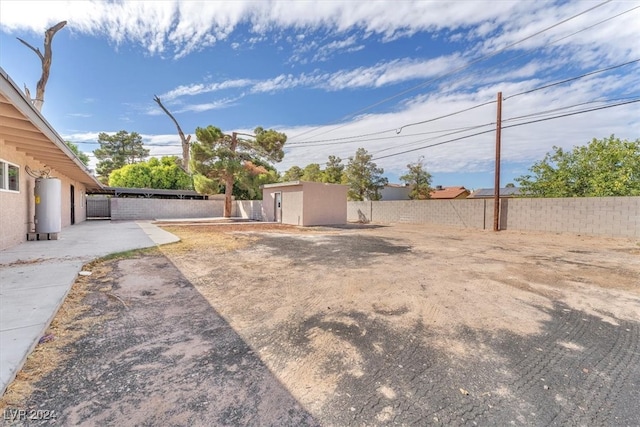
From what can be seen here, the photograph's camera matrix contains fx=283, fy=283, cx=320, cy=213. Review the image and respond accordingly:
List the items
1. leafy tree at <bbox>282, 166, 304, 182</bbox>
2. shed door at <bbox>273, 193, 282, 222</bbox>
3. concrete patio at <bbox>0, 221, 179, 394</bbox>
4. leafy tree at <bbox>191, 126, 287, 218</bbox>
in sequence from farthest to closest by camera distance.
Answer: leafy tree at <bbox>282, 166, 304, 182</bbox> → shed door at <bbox>273, 193, 282, 222</bbox> → leafy tree at <bbox>191, 126, 287, 218</bbox> → concrete patio at <bbox>0, 221, 179, 394</bbox>

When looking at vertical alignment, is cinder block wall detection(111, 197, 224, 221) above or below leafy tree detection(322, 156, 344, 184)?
below

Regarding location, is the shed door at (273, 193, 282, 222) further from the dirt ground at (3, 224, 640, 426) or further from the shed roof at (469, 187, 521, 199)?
the shed roof at (469, 187, 521, 199)

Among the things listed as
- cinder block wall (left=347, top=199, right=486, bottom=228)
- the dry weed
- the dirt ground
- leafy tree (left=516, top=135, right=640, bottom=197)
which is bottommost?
the dirt ground

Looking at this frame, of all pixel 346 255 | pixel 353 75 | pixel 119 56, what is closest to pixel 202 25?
pixel 119 56

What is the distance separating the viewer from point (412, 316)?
3096 mm

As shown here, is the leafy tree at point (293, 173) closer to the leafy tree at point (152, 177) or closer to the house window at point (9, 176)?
the leafy tree at point (152, 177)

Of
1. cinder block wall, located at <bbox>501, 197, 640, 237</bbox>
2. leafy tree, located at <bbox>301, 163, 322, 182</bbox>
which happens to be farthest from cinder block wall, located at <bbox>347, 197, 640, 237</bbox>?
leafy tree, located at <bbox>301, 163, 322, 182</bbox>

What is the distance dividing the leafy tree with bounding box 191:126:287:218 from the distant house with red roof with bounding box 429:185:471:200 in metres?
26.6

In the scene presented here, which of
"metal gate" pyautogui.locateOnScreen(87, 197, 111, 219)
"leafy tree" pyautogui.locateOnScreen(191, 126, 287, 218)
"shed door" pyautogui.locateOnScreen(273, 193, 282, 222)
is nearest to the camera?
"leafy tree" pyautogui.locateOnScreen(191, 126, 287, 218)

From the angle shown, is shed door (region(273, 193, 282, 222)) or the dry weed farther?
shed door (region(273, 193, 282, 222))

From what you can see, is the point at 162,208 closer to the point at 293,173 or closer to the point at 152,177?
the point at 152,177

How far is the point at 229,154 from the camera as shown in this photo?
18.2 metres

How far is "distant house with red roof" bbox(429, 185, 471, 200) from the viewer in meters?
39.0

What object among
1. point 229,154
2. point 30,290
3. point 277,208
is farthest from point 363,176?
point 30,290
